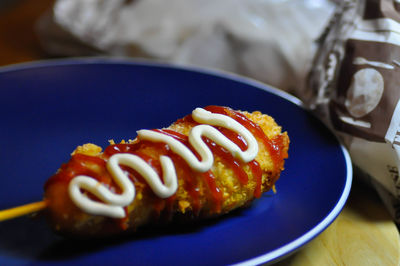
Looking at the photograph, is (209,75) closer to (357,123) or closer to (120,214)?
(357,123)

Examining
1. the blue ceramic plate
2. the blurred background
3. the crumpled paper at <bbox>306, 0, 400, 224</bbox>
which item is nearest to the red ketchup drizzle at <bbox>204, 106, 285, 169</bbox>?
the blue ceramic plate

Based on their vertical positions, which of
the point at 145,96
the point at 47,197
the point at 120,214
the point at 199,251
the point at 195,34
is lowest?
the point at 199,251

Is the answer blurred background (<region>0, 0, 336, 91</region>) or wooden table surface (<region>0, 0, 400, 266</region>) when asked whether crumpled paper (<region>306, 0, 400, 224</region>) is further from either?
blurred background (<region>0, 0, 336, 91</region>)

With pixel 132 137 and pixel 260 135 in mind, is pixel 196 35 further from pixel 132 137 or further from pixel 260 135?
pixel 260 135

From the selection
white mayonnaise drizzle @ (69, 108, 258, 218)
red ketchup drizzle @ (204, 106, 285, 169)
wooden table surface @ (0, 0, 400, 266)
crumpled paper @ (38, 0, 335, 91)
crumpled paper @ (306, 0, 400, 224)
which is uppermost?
crumpled paper @ (38, 0, 335, 91)

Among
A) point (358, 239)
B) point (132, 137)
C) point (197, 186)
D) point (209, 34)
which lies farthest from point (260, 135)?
point (209, 34)

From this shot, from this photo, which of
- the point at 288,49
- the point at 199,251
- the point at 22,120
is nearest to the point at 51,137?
the point at 22,120
